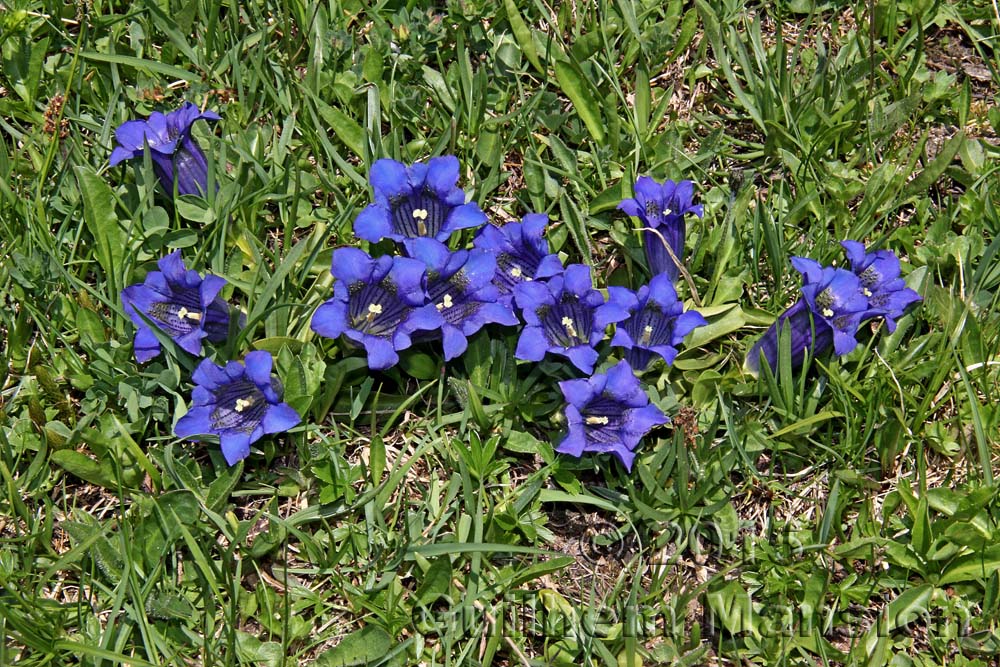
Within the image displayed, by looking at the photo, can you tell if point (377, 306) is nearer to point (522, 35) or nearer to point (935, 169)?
point (522, 35)

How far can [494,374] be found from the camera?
307 cm

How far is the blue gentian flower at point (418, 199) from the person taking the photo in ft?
10.1

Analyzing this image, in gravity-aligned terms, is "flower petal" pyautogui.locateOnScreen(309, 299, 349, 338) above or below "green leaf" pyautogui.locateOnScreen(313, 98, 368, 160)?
below

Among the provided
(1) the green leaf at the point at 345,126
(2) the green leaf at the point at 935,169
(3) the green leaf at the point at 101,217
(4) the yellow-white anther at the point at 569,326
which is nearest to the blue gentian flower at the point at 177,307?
(3) the green leaf at the point at 101,217

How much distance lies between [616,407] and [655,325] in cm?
30

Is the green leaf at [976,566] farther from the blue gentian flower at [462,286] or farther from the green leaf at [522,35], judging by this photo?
the green leaf at [522,35]

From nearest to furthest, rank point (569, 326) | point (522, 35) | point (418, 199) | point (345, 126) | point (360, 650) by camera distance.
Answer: point (360, 650)
point (569, 326)
point (418, 199)
point (345, 126)
point (522, 35)

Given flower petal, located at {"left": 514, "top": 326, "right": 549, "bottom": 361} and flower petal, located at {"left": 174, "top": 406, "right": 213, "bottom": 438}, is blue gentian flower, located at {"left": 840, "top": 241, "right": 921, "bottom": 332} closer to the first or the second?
flower petal, located at {"left": 514, "top": 326, "right": 549, "bottom": 361}

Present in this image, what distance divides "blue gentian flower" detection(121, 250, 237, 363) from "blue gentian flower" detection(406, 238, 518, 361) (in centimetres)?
59

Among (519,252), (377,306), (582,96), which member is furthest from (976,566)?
(582,96)

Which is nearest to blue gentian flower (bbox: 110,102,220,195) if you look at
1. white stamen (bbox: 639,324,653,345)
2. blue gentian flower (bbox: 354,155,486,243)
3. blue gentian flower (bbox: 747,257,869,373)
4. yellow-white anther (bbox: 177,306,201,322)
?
yellow-white anther (bbox: 177,306,201,322)

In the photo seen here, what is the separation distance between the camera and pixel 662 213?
318cm

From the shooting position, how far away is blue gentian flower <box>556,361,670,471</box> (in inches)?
113

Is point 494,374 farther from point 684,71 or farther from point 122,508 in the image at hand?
point 684,71
